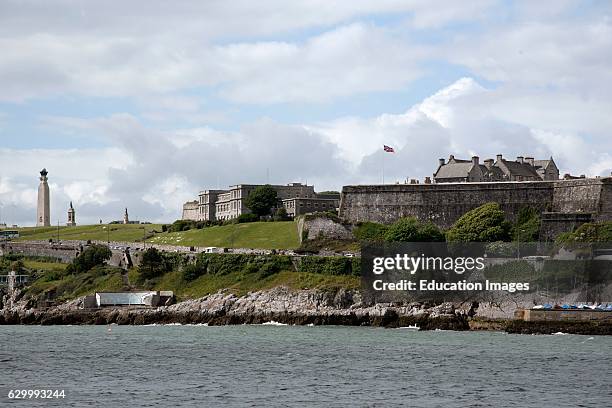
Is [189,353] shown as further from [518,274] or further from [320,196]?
[320,196]

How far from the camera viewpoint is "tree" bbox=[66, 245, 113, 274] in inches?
4168

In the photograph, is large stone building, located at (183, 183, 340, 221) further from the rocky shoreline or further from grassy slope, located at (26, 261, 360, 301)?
the rocky shoreline

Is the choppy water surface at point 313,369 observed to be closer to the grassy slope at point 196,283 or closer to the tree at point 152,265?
the grassy slope at point 196,283

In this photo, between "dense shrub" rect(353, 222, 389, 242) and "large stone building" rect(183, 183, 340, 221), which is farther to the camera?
"large stone building" rect(183, 183, 340, 221)

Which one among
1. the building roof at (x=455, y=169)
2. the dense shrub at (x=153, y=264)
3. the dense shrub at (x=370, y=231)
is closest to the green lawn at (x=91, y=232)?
the dense shrub at (x=153, y=264)

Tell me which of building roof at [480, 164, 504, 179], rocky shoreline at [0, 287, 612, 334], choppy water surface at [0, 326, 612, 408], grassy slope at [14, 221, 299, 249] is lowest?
choppy water surface at [0, 326, 612, 408]

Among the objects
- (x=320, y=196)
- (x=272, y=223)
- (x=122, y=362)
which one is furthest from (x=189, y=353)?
(x=320, y=196)

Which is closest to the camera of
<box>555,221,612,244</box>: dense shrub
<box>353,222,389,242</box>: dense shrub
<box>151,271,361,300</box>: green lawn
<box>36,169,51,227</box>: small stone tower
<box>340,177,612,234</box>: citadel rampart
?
<box>555,221,612,244</box>: dense shrub

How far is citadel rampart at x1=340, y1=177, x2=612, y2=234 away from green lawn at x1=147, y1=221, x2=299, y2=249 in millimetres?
6169

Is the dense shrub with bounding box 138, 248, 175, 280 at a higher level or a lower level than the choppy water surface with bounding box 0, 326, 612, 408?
higher

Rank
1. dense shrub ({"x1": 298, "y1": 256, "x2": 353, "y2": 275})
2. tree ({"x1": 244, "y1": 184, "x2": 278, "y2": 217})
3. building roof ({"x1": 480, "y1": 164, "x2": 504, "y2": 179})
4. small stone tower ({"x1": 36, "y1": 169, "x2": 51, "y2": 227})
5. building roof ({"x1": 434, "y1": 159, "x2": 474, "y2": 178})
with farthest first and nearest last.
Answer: small stone tower ({"x1": 36, "y1": 169, "x2": 51, "y2": 227}) < tree ({"x1": 244, "y1": 184, "x2": 278, "y2": 217}) < building roof ({"x1": 434, "y1": 159, "x2": 474, "y2": 178}) < building roof ({"x1": 480, "y1": 164, "x2": 504, "y2": 179}) < dense shrub ({"x1": 298, "y1": 256, "x2": 353, "y2": 275})

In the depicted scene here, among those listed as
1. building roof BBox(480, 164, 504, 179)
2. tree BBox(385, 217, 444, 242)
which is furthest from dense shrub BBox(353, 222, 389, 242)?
building roof BBox(480, 164, 504, 179)

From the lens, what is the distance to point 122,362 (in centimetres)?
5606

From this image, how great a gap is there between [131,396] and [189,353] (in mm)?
16329
